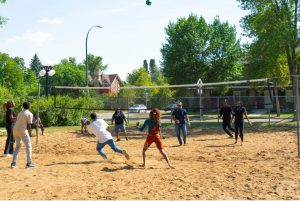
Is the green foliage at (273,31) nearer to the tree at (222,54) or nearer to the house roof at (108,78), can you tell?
the tree at (222,54)

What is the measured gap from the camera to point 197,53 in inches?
1751

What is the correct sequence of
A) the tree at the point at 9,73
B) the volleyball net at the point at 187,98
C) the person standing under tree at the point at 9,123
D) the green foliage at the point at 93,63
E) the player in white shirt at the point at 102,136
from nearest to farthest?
the player in white shirt at the point at 102,136, the person standing under tree at the point at 9,123, the volleyball net at the point at 187,98, the tree at the point at 9,73, the green foliage at the point at 93,63

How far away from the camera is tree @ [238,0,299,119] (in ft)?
88.0

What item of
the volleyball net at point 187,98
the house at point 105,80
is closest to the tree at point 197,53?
the volleyball net at point 187,98

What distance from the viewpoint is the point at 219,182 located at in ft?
27.5

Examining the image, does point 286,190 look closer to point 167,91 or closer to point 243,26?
point 243,26

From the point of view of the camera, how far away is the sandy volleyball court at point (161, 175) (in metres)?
7.53

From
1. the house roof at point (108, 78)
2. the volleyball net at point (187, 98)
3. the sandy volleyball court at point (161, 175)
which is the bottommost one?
the sandy volleyball court at point (161, 175)

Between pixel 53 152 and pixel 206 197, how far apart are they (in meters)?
8.36

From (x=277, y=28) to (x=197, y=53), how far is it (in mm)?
17865

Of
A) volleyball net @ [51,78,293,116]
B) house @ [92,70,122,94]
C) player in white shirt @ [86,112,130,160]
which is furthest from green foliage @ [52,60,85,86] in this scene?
player in white shirt @ [86,112,130,160]

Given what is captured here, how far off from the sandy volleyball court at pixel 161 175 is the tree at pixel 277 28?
14.8 metres

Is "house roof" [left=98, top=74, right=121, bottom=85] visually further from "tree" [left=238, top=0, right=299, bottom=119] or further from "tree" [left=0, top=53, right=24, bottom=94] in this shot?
"tree" [left=238, top=0, right=299, bottom=119]

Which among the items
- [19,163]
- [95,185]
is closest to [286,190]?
[95,185]
